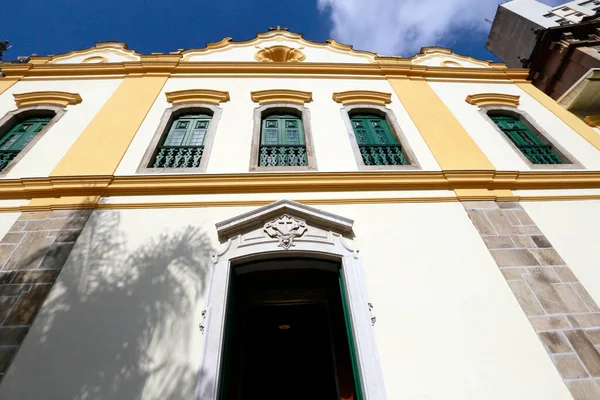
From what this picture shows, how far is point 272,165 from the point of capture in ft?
17.6

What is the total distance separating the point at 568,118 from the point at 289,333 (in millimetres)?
7818

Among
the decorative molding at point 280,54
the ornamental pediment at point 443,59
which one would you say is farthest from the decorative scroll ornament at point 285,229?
the ornamental pediment at point 443,59

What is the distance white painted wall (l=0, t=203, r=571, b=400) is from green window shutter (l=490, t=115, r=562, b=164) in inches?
118

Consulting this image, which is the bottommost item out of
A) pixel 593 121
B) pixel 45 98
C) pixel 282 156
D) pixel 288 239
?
pixel 288 239

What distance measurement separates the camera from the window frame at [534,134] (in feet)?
18.0

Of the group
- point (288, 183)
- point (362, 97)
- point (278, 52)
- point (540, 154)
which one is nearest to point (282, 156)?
point (288, 183)

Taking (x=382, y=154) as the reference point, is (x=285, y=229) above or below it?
below

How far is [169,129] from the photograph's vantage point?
6.02 meters

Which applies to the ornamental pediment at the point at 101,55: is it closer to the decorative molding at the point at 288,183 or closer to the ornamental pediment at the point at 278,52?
the ornamental pediment at the point at 278,52

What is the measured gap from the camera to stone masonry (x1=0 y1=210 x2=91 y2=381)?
3.19 meters

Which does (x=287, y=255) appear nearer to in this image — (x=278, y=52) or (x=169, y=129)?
(x=169, y=129)

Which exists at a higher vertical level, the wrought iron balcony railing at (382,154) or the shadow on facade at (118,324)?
the wrought iron balcony railing at (382,154)

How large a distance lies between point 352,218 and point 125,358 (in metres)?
3.23

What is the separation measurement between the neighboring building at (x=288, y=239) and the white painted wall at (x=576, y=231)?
3 centimetres
